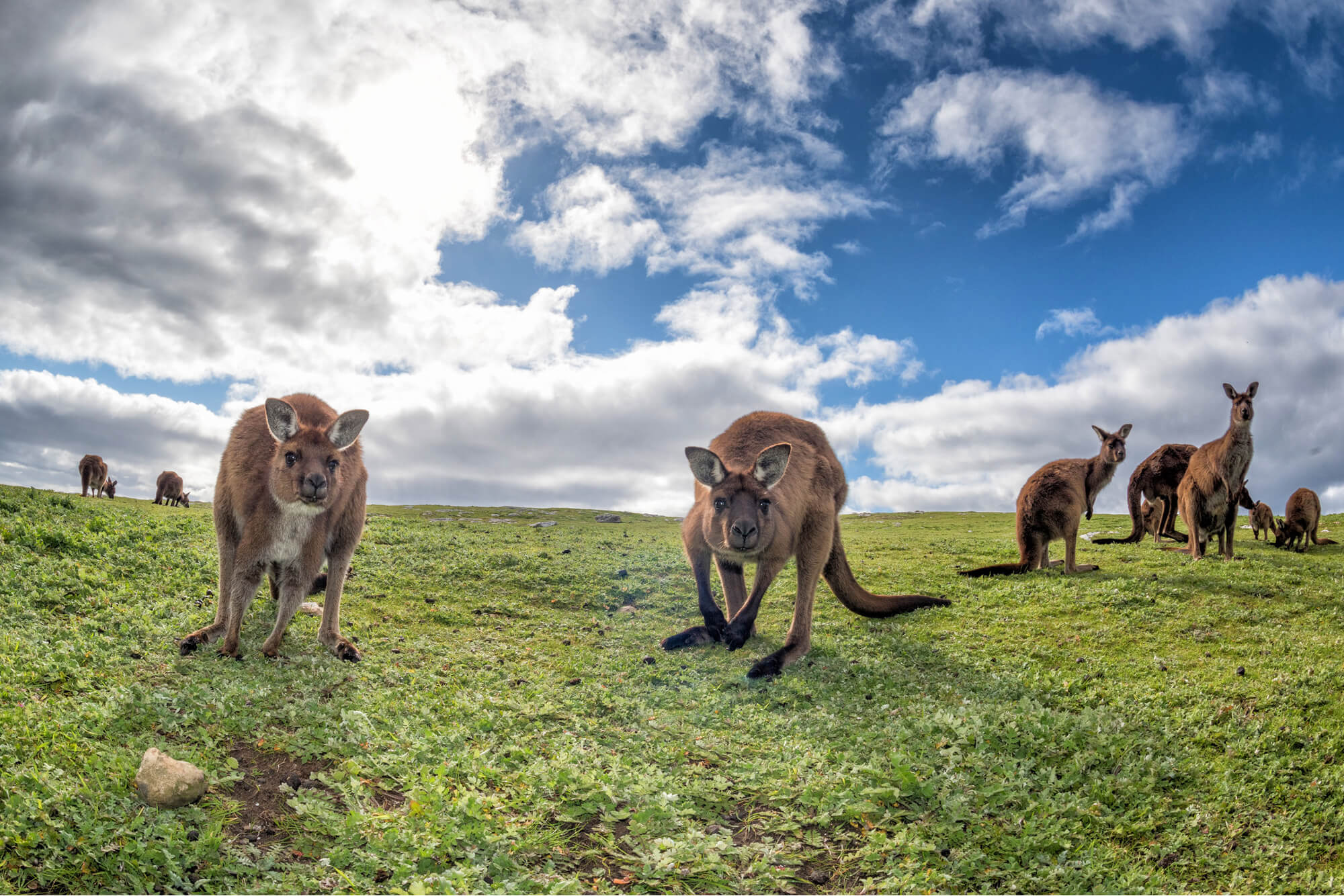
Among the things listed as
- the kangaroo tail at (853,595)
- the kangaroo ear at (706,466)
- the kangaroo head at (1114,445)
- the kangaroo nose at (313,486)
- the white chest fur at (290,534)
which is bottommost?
the kangaroo tail at (853,595)

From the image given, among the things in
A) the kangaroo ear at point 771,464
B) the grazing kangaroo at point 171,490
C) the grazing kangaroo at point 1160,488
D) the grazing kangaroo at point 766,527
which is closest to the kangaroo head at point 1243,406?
the grazing kangaroo at point 1160,488

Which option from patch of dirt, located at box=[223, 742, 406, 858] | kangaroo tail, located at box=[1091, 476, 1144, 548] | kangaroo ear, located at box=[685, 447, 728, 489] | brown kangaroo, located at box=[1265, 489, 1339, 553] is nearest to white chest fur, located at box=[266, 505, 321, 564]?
patch of dirt, located at box=[223, 742, 406, 858]

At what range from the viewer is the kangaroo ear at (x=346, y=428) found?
25.5 ft

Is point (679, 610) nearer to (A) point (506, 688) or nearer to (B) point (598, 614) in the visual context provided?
(B) point (598, 614)

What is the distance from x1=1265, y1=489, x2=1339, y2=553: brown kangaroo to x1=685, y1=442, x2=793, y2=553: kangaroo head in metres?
14.9

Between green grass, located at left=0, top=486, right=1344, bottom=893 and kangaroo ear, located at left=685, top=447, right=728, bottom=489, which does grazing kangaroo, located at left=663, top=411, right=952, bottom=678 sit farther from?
green grass, located at left=0, top=486, right=1344, bottom=893

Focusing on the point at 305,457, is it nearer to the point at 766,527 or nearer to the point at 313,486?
the point at 313,486

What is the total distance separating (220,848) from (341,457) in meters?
4.18

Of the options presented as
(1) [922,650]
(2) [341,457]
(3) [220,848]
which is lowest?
(3) [220,848]

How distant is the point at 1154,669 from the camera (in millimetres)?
7465

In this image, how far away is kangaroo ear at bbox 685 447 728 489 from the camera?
8.51 metres

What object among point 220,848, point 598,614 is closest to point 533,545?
point 598,614

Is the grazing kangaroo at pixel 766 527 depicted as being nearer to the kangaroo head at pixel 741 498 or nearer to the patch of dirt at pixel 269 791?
the kangaroo head at pixel 741 498

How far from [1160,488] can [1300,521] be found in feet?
9.02
